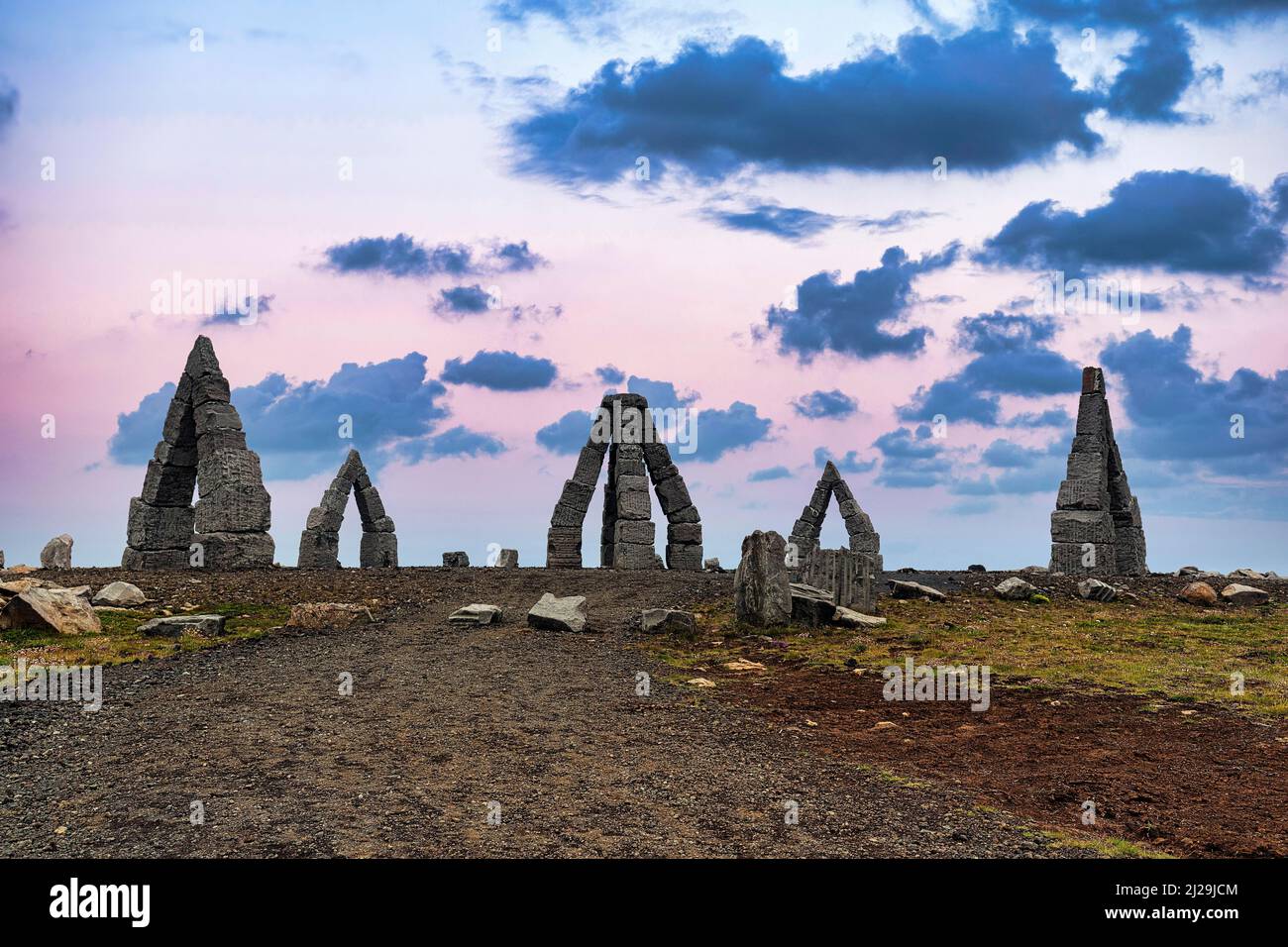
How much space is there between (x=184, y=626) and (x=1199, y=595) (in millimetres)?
19572

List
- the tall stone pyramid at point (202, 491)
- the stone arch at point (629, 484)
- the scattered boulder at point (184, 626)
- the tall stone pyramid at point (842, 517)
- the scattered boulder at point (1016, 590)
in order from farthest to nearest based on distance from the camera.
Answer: the tall stone pyramid at point (842, 517)
the stone arch at point (629, 484)
the tall stone pyramid at point (202, 491)
the scattered boulder at point (1016, 590)
the scattered boulder at point (184, 626)

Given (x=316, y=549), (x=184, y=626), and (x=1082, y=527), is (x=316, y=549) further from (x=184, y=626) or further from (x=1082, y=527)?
(x=1082, y=527)

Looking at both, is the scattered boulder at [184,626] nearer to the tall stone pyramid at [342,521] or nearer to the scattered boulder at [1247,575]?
the tall stone pyramid at [342,521]

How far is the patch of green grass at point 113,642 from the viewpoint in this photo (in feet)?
45.2

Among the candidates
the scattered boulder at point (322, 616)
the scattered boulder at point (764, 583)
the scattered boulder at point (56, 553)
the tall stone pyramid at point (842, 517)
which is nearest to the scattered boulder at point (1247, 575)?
the tall stone pyramid at point (842, 517)

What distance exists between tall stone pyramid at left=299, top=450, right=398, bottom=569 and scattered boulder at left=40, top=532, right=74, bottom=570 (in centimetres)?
664

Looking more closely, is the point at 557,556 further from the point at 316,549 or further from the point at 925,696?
the point at 925,696

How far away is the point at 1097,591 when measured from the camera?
2173cm

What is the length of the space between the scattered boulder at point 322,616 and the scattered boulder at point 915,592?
10.4m

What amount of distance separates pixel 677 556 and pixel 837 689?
1662cm

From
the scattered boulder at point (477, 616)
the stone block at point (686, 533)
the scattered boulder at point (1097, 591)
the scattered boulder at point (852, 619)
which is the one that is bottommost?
the scattered boulder at point (852, 619)

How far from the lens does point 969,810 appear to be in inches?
333
